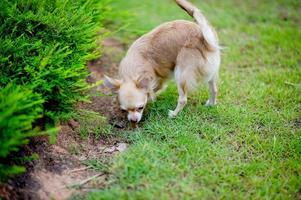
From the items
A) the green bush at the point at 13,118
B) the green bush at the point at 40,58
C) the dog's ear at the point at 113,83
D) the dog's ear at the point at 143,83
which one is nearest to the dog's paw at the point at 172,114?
the dog's ear at the point at 143,83

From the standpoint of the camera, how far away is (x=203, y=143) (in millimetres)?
4074

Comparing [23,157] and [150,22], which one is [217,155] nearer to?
[23,157]

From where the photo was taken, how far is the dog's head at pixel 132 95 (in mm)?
4332

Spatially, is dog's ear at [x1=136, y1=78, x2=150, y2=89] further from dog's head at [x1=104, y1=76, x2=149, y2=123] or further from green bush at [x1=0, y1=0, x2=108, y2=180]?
green bush at [x1=0, y1=0, x2=108, y2=180]

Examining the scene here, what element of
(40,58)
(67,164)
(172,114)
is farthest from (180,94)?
(40,58)

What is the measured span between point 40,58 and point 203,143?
71.1 inches

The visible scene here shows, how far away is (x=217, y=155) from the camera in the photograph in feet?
12.9

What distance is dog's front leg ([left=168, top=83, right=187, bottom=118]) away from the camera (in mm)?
4535

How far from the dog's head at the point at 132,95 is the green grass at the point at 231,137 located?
0.19 metres

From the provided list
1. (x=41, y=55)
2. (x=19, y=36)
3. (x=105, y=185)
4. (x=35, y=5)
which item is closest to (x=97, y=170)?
(x=105, y=185)

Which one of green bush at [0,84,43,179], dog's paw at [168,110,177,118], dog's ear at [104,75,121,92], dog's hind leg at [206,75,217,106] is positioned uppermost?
green bush at [0,84,43,179]

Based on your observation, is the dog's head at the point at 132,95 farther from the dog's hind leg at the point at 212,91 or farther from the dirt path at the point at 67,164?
the dog's hind leg at the point at 212,91

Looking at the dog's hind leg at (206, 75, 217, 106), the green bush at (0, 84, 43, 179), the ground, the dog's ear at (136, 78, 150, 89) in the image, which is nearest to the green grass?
the ground

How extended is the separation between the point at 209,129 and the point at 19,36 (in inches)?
85.6
